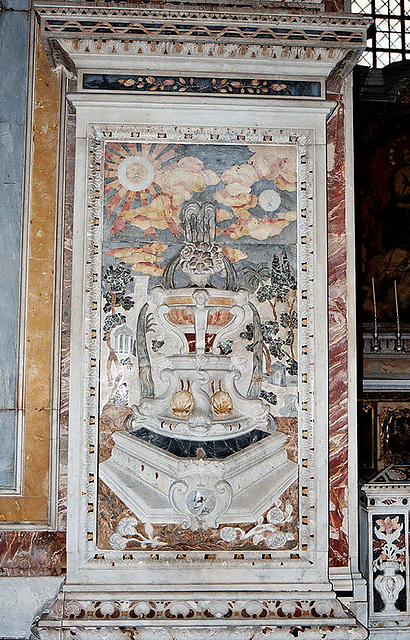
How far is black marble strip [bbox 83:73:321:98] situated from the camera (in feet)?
16.4

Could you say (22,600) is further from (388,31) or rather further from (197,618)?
(388,31)

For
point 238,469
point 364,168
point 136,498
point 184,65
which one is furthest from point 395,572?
point 364,168

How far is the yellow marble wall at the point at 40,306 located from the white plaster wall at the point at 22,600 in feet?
1.30

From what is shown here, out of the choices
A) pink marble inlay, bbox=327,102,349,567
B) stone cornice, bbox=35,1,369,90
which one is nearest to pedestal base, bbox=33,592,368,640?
pink marble inlay, bbox=327,102,349,567

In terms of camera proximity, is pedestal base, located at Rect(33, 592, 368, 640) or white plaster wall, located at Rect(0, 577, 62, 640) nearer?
pedestal base, located at Rect(33, 592, 368, 640)

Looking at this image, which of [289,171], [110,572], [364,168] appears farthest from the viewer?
[364,168]

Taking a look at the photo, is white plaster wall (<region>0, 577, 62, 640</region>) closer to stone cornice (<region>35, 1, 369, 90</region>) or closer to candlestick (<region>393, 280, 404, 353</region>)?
stone cornice (<region>35, 1, 369, 90</region>)

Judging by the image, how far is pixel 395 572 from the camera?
5.25m

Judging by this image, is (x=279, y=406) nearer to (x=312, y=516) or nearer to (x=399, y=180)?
(x=312, y=516)

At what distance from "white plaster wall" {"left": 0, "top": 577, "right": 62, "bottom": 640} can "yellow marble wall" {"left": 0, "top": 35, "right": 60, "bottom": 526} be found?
40 centimetres

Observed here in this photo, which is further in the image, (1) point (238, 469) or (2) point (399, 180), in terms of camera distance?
(2) point (399, 180)

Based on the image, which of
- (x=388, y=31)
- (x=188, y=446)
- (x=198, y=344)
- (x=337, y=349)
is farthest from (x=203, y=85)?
(x=388, y=31)

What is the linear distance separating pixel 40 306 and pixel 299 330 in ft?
5.93

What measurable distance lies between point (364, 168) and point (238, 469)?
23.5 feet
